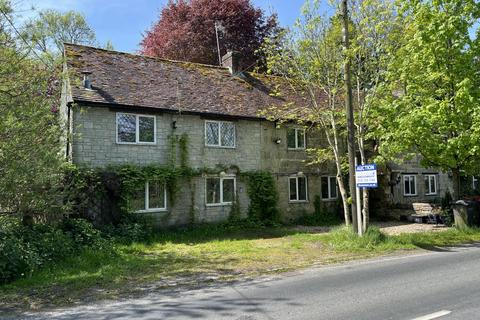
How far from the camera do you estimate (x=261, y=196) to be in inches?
822

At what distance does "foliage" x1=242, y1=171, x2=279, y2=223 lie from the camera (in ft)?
68.1

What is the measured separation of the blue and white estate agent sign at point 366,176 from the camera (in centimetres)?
1355

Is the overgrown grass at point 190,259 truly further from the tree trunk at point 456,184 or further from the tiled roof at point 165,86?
the tiled roof at point 165,86

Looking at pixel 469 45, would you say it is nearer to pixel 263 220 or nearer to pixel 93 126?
pixel 263 220

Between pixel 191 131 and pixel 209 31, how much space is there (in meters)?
17.3

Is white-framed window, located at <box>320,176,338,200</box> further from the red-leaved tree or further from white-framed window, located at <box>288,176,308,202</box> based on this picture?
the red-leaved tree

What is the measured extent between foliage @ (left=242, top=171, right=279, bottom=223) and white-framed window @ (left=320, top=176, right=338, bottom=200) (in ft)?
12.6

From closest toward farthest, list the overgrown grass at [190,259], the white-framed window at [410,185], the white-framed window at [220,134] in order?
the overgrown grass at [190,259] < the white-framed window at [220,134] < the white-framed window at [410,185]

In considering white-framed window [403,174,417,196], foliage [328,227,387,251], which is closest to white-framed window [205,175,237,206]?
foliage [328,227,387,251]

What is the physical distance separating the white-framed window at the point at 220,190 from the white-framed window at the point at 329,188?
5.79m

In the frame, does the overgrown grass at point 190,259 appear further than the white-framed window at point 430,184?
No

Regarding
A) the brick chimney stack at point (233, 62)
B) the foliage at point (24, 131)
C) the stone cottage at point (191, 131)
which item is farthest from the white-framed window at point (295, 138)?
the foliage at point (24, 131)

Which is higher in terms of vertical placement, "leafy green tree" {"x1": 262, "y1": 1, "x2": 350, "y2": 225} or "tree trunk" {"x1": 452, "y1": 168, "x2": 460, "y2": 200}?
"leafy green tree" {"x1": 262, "y1": 1, "x2": 350, "y2": 225}

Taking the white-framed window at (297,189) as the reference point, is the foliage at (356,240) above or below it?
below
